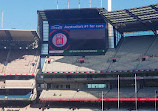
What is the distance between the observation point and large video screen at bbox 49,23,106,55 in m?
80.2

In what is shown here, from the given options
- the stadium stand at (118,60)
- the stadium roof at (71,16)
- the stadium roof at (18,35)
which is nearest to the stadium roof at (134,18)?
the stadium stand at (118,60)

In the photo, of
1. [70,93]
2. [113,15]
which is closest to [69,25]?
[113,15]

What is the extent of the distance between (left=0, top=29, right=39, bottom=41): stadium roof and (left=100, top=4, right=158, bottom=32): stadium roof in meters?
20.4

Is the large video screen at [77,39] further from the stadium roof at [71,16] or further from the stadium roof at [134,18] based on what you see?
the stadium roof at [134,18]

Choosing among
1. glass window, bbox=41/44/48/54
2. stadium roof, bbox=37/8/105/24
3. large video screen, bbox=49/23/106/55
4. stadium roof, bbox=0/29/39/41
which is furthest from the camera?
glass window, bbox=41/44/48/54

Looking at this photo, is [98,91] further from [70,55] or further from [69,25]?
[69,25]

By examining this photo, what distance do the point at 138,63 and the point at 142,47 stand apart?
28.9 ft

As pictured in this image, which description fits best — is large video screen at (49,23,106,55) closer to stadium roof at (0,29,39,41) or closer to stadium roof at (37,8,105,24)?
stadium roof at (37,8,105,24)

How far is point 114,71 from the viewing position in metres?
70.3

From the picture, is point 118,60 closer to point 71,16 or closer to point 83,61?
point 83,61

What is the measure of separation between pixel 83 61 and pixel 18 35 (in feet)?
65.5

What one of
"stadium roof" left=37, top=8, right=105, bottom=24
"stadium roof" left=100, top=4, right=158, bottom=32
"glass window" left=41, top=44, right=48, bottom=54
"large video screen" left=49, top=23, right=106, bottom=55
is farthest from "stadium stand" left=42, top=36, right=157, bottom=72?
"stadium roof" left=37, top=8, right=105, bottom=24

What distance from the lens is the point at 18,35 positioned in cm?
8031

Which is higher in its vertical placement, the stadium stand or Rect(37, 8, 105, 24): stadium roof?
Rect(37, 8, 105, 24): stadium roof
